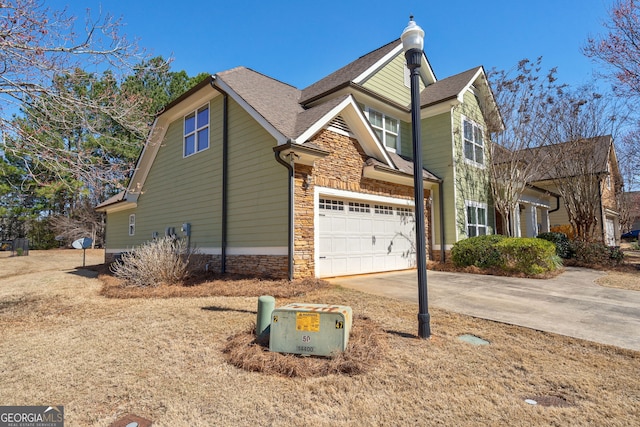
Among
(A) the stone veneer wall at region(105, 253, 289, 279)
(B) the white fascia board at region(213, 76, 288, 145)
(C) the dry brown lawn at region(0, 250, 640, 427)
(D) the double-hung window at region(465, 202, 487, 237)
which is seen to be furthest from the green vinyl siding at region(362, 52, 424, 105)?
(C) the dry brown lawn at region(0, 250, 640, 427)

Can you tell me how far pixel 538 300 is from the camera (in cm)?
699

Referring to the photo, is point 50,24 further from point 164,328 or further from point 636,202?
point 636,202

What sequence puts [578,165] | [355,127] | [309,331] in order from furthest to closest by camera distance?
1. [578,165]
2. [355,127]
3. [309,331]

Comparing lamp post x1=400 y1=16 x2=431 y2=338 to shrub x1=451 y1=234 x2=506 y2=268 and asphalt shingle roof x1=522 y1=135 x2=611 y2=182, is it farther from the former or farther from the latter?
asphalt shingle roof x1=522 y1=135 x2=611 y2=182

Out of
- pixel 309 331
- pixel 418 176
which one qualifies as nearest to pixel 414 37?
pixel 418 176

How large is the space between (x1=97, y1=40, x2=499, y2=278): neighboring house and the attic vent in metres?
0.04

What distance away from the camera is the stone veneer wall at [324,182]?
876 cm

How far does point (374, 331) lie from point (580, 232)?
15.6 m

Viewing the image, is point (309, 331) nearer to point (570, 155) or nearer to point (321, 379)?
point (321, 379)

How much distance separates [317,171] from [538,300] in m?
5.83

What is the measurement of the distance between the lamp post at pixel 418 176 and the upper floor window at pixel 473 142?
1009 cm

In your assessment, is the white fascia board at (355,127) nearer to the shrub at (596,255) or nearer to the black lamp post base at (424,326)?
the black lamp post base at (424,326)

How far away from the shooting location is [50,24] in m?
5.43

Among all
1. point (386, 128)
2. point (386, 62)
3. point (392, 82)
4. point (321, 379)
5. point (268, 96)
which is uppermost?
point (386, 62)
